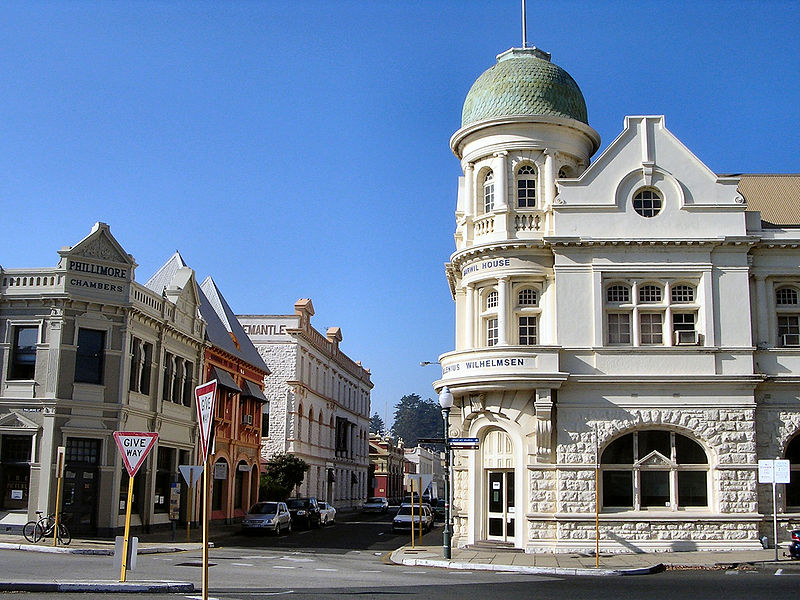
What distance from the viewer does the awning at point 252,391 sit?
47497 mm

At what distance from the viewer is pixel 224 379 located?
43.0 metres

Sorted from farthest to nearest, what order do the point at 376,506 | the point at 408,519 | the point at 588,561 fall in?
the point at 376,506 < the point at 408,519 < the point at 588,561

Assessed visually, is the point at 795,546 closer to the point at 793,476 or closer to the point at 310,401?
the point at 793,476

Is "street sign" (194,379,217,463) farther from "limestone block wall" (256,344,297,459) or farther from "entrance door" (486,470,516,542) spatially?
"limestone block wall" (256,344,297,459)

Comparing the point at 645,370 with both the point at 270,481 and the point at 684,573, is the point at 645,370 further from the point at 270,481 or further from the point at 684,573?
the point at 270,481

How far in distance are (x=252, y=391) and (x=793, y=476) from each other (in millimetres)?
28596

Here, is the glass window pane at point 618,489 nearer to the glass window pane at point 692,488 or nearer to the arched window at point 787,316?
the glass window pane at point 692,488

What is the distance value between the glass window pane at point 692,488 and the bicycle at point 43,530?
18.2m

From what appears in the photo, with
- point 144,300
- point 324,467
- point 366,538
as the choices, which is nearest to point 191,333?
point 144,300

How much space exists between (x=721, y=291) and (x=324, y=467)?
4675cm

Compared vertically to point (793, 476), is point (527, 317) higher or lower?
higher

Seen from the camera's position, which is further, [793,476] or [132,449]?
[793,476]

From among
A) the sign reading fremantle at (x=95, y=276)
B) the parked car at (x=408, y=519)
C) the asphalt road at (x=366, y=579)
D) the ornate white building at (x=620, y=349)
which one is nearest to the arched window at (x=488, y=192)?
the ornate white building at (x=620, y=349)

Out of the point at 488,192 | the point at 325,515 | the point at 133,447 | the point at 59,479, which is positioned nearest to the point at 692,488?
the point at 488,192
